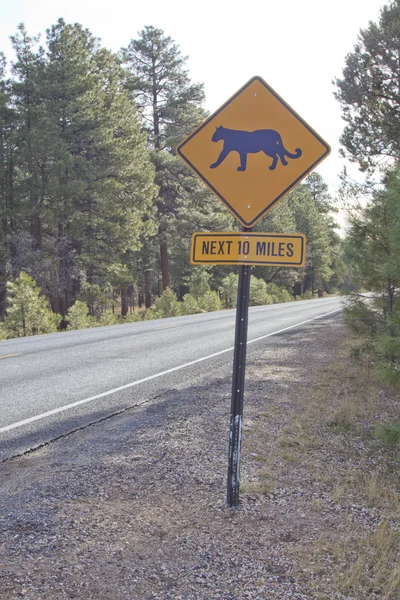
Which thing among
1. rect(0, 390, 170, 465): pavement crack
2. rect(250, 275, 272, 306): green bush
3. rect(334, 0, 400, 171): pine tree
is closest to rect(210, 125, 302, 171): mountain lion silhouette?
rect(0, 390, 170, 465): pavement crack

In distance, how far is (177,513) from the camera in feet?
11.0

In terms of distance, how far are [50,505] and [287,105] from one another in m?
3.04

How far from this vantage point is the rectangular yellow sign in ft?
10.6

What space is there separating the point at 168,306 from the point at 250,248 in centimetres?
2283

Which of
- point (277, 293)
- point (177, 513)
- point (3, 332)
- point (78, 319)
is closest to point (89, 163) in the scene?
point (78, 319)

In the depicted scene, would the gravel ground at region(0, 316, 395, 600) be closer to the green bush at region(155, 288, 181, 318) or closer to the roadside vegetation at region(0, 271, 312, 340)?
the roadside vegetation at region(0, 271, 312, 340)

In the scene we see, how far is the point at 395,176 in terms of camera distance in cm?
401

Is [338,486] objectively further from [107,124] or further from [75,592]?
[107,124]

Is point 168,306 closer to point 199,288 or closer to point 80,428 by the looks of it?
point 199,288

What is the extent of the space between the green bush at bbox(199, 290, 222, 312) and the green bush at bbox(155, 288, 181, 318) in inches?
129

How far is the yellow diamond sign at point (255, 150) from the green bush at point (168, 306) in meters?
22.2

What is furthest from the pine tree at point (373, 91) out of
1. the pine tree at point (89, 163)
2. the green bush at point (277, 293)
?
the green bush at point (277, 293)

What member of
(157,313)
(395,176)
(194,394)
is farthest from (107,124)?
(395,176)

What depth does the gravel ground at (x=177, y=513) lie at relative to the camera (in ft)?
8.45
